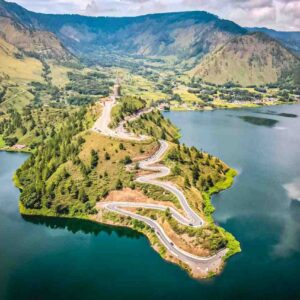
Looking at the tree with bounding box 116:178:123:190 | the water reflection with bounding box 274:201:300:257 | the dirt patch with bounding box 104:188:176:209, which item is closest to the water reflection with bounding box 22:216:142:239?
the dirt patch with bounding box 104:188:176:209

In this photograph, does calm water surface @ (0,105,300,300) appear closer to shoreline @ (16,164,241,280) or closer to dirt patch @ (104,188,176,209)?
shoreline @ (16,164,241,280)

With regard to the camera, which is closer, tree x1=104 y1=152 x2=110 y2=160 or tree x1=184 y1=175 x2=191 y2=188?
tree x1=184 y1=175 x2=191 y2=188

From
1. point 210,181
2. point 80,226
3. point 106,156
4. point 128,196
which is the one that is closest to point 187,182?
point 210,181

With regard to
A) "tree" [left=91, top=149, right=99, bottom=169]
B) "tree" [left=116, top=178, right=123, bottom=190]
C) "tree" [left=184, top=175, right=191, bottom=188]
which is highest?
"tree" [left=91, top=149, right=99, bottom=169]

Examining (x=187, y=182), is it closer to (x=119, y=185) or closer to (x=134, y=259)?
(x=119, y=185)

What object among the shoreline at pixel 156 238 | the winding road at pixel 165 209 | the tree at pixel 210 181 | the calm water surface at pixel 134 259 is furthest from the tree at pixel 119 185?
the tree at pixel 210 181

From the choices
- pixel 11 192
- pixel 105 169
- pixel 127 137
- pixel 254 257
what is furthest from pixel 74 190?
pixel 254 257

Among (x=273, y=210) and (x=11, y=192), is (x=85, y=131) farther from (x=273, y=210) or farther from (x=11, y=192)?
(x=273, y=210)

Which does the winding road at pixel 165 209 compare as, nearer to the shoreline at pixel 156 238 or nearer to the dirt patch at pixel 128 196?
the shoreline at pixel 156 238
